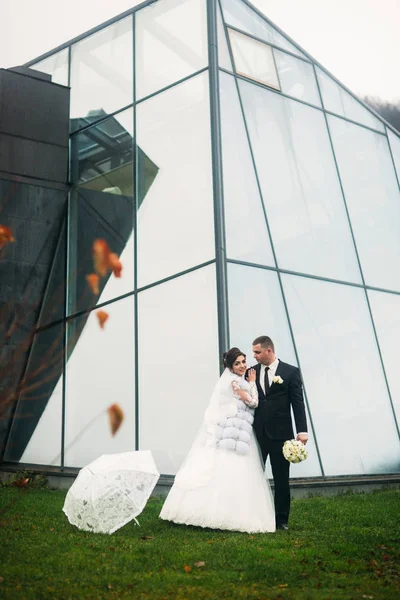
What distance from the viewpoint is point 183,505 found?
657cm

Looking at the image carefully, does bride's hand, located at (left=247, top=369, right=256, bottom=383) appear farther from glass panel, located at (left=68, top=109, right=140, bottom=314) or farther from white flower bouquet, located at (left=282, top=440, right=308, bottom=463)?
glass panel, located at (left=68, top=109, right=140, bottom=314)

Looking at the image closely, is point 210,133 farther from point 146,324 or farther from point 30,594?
point 30,594

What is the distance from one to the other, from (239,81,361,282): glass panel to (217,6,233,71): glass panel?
0.43 metres

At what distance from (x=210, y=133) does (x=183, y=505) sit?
664 cm

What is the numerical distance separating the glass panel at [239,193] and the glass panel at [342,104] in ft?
9.71

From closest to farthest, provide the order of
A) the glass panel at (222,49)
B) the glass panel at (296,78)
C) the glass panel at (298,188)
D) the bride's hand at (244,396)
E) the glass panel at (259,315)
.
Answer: the bride's hand at (244,396) < the glass panel at (259,315) < the glass panel at (298,188) < the glass panel at (222,49) < the glass panel at (296,78)

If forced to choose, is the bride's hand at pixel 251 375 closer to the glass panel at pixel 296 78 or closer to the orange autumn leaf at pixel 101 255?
the orange autumn leaf at pixel 101 255

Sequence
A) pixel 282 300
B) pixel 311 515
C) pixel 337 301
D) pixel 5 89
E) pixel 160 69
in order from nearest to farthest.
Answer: pixel 311 515 < pixel 282 300 < pixel 337 301 < pixel 160 69 < pixel 5 89

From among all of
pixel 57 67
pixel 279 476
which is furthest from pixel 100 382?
pixel 57 67

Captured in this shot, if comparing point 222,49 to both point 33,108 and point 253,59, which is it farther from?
point 33,108

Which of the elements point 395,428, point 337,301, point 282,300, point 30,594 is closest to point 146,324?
point 282,300

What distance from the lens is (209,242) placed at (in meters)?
10.4

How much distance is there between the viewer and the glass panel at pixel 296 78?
1290cm

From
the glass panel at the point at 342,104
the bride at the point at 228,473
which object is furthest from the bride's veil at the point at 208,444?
the glass panel at the point at 342,104
